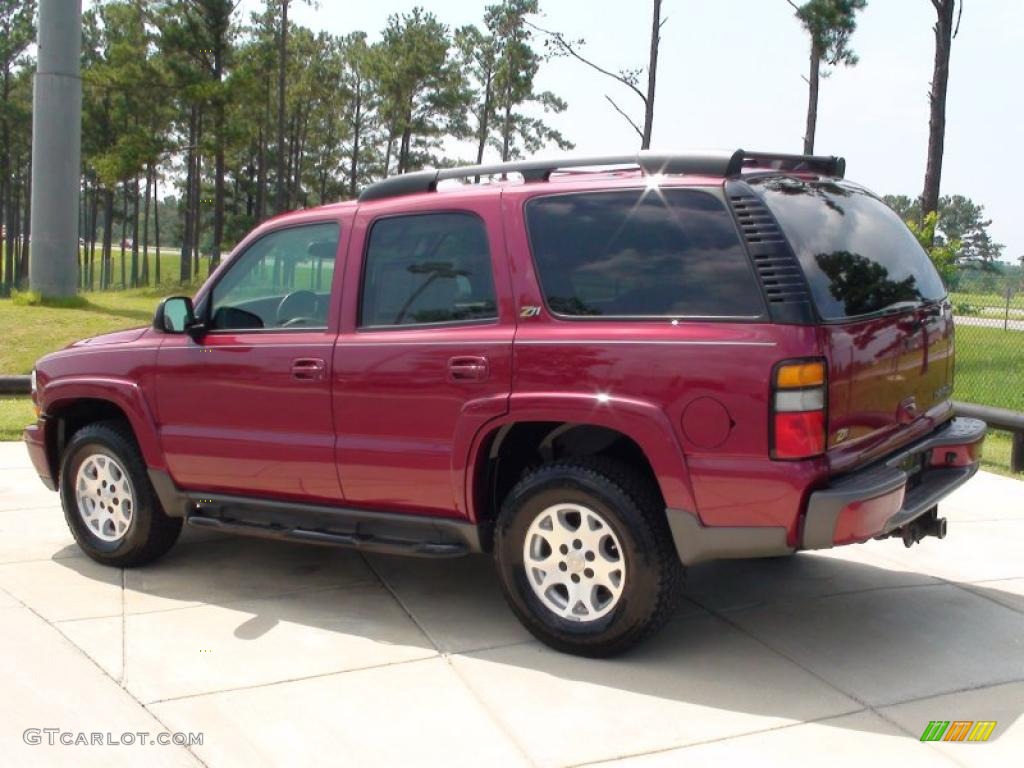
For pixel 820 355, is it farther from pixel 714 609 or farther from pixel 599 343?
pixel 714 609

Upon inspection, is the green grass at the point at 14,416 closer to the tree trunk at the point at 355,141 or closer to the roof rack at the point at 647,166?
the roof rack at the point at 647,166

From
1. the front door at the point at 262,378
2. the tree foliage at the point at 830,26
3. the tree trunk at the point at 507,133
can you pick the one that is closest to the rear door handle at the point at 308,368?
the front door at the point at 262,378

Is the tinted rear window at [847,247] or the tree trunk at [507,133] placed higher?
the tree trunk at [507,133]

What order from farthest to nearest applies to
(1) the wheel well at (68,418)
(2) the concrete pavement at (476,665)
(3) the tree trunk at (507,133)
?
(3) the tree trunk at (507,133), (1) the wheel well at (68,418), (2) the concrete pavement at (476,665)

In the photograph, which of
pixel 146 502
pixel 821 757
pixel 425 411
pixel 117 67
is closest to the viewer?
pixel 821 757

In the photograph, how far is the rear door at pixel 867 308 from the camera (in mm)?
3951

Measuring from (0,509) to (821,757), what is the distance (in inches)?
217

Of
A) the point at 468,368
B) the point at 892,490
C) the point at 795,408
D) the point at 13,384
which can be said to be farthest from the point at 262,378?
the point at 13,384

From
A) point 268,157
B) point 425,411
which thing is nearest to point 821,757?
point 425,411

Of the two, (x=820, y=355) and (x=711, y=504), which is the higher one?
(x=820, y=355)

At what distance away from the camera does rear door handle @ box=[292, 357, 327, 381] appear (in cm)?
487

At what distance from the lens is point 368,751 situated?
3.64 metres

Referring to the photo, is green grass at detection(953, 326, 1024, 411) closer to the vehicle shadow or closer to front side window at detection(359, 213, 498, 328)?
the vehicle shadow

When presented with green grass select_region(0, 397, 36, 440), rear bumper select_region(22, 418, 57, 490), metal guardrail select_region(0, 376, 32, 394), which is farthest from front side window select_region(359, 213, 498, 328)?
metal guardrail select_region(0, 376, 32, 394)
